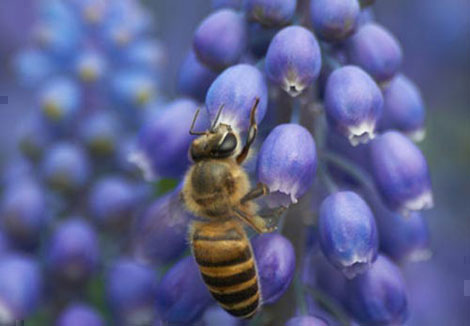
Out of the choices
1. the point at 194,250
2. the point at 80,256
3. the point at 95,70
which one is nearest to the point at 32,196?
the point at 80,256

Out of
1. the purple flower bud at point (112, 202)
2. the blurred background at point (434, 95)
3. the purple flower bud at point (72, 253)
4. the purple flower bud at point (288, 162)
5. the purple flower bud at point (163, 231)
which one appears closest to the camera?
the purple flower bud at point (288, 162)

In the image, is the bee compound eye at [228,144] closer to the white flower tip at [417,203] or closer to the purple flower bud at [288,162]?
the purple flower bud at [288,162]

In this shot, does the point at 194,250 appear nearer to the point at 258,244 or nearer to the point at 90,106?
the point at 258,244

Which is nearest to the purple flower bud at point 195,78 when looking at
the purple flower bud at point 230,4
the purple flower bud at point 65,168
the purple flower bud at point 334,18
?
the purple flower bud at point 230,4

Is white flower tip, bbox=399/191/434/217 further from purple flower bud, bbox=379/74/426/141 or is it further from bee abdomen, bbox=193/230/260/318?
bee abdomen, bbox=193/230/260/318

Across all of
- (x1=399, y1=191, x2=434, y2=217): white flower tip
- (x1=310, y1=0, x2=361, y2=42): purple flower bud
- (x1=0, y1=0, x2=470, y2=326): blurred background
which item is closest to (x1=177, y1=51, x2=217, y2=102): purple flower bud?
(x1=310, y1=0, x2=361, y2=42): purple flower bud

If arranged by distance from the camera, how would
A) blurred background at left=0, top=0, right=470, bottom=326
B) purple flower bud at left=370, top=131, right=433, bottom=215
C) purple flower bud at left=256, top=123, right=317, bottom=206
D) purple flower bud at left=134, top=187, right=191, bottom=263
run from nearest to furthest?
1. purple flower bud at left=256, top=123, right=317, bottom=206
2. purple flower bud at left=370, top=131, right=433, bottom=215
3. purple flower bud at left=134, top=187, right=191, bottom=263
4. blurred background at left=0, top=0, right=470, bottom=326

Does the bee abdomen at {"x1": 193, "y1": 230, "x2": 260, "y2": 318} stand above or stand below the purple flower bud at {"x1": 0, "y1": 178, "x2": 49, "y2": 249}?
below
